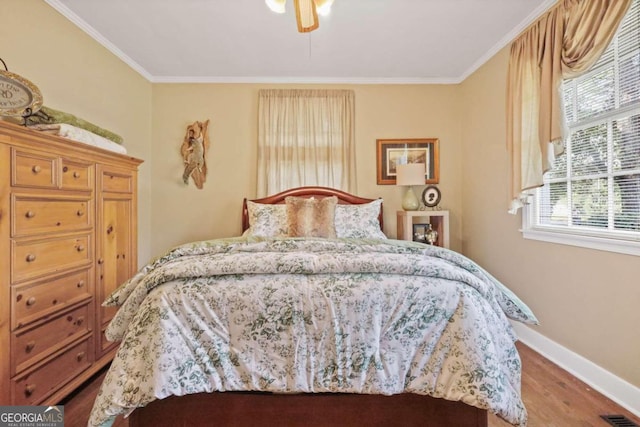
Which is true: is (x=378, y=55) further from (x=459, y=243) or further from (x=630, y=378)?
(x=630, y=378)

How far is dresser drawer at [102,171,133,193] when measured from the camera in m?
2.01

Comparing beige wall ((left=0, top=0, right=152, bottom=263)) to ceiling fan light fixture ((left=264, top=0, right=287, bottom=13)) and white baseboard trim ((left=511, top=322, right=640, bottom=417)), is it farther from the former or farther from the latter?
white baseboard trim ((left=511, top=322, right=640, bottom=417))

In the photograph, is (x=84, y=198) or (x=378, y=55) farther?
(x=378, y=55)

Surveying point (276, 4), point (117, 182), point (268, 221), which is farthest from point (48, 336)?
point (276, 4)

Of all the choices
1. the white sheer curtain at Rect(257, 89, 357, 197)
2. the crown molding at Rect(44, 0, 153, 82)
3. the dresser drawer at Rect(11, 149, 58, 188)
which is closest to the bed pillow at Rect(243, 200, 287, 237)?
the white sheer curtain at Rect(257, 89, 357, 197)

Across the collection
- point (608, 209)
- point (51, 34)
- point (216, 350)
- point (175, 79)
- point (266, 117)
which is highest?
point (175, 79)

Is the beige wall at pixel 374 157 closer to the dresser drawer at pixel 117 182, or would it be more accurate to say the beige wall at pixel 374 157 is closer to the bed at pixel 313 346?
the dresser drawer at pixel 117 182

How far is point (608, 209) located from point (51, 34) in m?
4.05

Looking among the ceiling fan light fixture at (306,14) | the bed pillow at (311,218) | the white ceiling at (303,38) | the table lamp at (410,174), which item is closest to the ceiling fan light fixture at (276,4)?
the ceiling fan light fixture at (306,14)

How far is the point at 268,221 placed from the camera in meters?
2.75

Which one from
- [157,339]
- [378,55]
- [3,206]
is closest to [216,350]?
[157,339]

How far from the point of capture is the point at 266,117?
331cm

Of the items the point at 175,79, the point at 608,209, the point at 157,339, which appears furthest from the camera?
the point at 175,79

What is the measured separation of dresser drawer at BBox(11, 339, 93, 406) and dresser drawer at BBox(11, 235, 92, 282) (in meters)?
0.51
